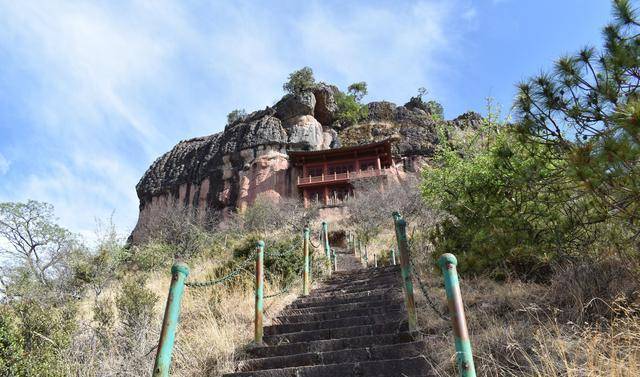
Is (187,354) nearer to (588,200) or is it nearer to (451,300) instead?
(451,300)

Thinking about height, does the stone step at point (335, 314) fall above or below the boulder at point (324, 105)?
below

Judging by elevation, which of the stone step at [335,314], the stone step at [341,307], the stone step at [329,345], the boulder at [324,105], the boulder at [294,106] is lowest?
the stone step at [329,345]

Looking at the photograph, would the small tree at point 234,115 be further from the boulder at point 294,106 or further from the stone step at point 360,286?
the stone step at point 360,286

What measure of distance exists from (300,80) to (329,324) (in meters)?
39.8

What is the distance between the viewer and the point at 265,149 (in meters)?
38.0

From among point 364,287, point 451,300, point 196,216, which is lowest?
point 451,300

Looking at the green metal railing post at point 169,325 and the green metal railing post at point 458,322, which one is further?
the green metal railing post at point 169,325

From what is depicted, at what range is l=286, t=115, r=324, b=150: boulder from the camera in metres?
38.5

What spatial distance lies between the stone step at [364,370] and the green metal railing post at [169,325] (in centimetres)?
128

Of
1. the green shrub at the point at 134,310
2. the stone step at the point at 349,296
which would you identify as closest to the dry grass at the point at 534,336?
the stone step at the point at 349,296

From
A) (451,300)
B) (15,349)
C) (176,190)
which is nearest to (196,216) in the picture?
(176,190)

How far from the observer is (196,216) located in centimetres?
3575

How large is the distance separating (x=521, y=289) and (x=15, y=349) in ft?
20.0

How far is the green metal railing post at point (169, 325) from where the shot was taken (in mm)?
3504
